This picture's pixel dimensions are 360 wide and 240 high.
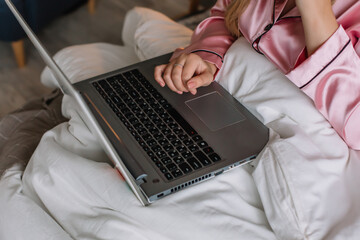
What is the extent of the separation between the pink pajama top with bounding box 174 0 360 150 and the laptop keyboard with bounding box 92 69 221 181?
0.54ft

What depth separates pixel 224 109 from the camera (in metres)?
0.97

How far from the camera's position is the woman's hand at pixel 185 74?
0.96 metres

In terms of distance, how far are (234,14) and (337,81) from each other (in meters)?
0.35

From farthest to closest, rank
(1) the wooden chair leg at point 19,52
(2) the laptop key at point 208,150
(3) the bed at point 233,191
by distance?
(1) the wooden chair leg at point 19,52
(2) the laptop key at point 208,150
(3) the bed at point 233,191

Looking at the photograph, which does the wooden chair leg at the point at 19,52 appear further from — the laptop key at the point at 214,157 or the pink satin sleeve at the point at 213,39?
the laptop key at the point at 214,157

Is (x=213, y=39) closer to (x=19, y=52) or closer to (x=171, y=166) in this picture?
(x=171, y=166)

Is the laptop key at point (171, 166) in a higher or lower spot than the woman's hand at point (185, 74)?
lower

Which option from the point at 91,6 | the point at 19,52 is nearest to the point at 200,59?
the point at 19,52

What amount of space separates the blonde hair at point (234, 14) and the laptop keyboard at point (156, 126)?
0.27 m

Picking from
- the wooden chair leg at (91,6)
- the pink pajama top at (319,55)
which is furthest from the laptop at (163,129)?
the wooden chair leg at (91,6)

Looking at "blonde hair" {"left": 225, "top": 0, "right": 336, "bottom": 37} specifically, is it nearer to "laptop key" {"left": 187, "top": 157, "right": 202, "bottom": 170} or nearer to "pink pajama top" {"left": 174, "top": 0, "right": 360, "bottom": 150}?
"pink pajama top" {"left": 174, "top": 0, "right": 360, "bottom": 150}

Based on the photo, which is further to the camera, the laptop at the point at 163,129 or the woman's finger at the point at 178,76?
the woman's finger at the point at 178,76

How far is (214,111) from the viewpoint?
96 cm

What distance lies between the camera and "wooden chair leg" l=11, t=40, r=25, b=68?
192 cm
